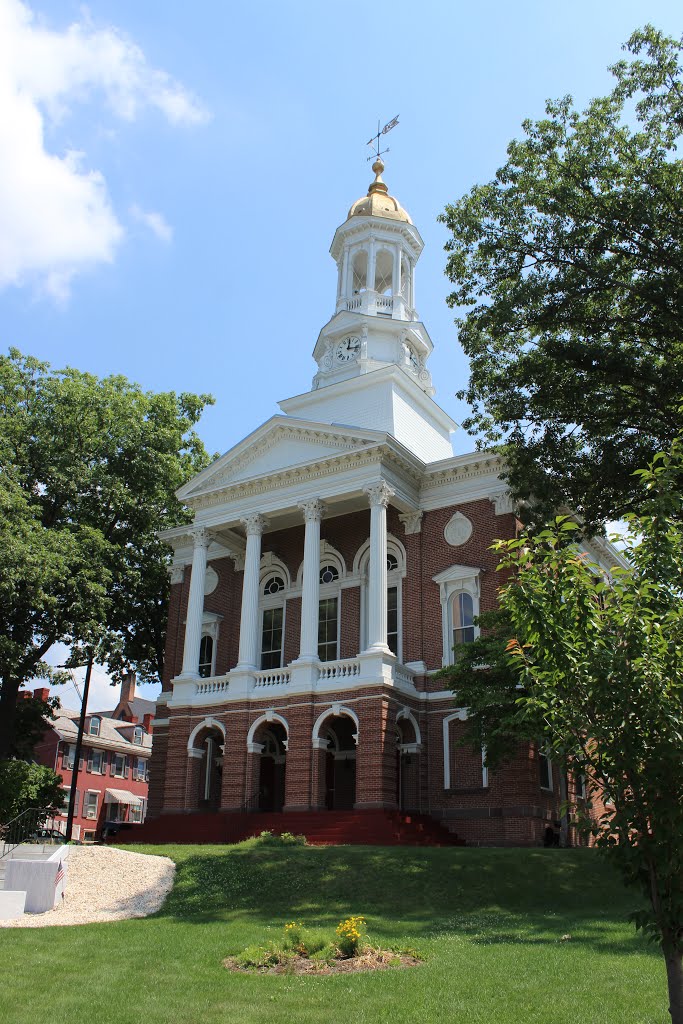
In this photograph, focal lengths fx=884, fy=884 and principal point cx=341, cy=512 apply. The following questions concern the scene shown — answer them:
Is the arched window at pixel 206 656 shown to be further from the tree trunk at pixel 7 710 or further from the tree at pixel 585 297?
the tree at pixel 585 297

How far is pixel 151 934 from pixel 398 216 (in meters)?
35.1

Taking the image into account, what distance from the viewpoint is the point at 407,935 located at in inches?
546

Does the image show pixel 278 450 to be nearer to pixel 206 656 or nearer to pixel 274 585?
pixel 274 585

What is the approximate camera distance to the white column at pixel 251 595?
1233 inches

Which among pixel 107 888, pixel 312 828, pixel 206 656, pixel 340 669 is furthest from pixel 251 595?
pixel 107 888

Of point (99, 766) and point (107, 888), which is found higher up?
point (99, 766)

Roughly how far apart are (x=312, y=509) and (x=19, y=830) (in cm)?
1388

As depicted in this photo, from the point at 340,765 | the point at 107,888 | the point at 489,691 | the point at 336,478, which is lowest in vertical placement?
the point at 107,888

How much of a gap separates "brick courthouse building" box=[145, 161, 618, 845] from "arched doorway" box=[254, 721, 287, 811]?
80mm

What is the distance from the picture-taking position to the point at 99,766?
6294 centimetres

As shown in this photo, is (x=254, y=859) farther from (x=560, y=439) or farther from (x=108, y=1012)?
(x=560, y=439)

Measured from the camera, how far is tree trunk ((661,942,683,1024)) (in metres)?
7.11

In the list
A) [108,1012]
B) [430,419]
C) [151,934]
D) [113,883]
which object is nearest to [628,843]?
[108,1012]

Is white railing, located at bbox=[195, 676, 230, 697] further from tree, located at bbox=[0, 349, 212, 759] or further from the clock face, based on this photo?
the clock face
